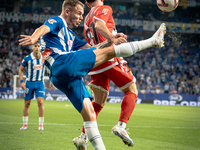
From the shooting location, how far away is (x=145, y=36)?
29.5m

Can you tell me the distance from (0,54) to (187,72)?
17.3m

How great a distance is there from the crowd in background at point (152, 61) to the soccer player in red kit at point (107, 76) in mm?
18055

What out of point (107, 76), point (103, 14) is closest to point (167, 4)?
point (103, 14)

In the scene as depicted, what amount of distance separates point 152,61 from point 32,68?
20434mm

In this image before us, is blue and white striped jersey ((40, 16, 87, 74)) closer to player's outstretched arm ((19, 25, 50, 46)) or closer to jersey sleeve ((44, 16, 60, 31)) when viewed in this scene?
jersey sleeve ((44, 16, 60, 31))

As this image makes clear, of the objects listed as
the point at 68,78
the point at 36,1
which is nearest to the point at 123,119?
the point at 68,78

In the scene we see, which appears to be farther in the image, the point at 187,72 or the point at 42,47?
the point at 187,72

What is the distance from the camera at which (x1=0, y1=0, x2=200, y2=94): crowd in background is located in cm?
2352

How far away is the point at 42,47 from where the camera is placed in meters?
3.46

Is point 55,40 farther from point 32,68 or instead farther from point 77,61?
point 32,68

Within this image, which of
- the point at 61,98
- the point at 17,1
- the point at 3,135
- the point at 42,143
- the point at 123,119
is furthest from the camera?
the point at 17,1

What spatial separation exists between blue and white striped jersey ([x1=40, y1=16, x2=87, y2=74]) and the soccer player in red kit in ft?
1.66

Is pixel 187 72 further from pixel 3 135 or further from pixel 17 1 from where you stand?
pixel 3 135

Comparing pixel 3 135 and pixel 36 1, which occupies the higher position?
pixel 36 1
